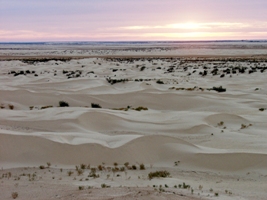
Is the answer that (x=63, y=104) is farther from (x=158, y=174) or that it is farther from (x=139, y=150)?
(x=158, y=174)

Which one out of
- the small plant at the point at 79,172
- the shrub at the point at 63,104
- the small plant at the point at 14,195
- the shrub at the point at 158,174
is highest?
the small plant at the point at 14,195

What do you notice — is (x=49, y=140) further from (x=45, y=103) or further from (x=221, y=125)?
(x=45, y=103)

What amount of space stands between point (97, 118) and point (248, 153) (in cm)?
492

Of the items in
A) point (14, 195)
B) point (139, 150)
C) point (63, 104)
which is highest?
point (14, 195)

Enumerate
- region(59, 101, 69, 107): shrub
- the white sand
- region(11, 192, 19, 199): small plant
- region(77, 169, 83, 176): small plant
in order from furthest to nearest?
region(59, 101, 69, 107): shrub, region(77, 169, 83, 176): small plant, the white sand, region(11, 192, 19, 199): small plant

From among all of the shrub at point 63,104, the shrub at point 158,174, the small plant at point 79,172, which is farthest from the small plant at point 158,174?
the shrub at point 63,104

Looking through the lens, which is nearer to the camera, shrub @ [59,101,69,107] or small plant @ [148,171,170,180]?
small plant @ [148,171,170,180]

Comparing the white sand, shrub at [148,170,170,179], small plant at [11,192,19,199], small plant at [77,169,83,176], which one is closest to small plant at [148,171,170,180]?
shrub at [148,170,170,179]

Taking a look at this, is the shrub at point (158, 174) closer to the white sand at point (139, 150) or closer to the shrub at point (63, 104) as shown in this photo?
the white sand at point (139, 150)

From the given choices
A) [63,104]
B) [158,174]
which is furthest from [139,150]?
[63,104]

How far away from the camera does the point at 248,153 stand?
23.8 feet

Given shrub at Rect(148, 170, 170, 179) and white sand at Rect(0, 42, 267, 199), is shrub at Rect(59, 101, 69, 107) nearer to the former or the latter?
white sand at Rect(0, 42, 267, 199)

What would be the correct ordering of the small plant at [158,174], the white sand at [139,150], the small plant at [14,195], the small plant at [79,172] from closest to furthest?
the small plant at [14,195] → the white sand at [139,150] → the small plant at [158,174] → the small plant at [79,172]

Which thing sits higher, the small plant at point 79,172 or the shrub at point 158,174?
the shrub at point 158,174
